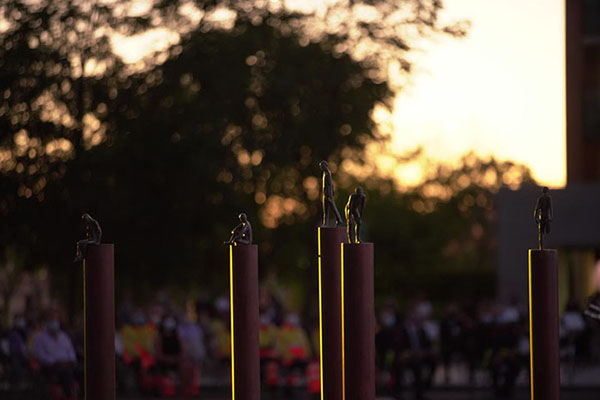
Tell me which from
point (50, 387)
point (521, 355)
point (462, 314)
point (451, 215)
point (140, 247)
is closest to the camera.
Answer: point (50, 387)

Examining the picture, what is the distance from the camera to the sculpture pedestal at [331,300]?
1700cm

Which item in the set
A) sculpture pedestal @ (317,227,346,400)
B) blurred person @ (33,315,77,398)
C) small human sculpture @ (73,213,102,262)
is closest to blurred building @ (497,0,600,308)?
blurred person @ (33,315,77,398)

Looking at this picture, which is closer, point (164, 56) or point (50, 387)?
point (50, 387)

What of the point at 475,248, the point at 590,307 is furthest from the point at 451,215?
the point at 590,307

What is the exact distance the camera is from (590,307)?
55.1 feet

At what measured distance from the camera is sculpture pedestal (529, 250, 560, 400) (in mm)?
16078

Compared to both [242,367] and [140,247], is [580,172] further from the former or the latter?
[242,367]

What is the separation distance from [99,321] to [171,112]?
14.4 m

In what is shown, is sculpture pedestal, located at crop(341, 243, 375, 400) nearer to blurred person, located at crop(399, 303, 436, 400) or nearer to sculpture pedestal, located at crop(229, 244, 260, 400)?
sculpture pedestal, located at crop(229, 244, 260, 400)

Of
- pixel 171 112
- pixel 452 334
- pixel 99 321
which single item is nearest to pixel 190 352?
pixel 452 334

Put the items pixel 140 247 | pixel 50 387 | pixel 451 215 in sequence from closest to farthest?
pixel 50 387 → pixel 140 247 → pixel 451 215

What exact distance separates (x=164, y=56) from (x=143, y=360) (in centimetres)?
809

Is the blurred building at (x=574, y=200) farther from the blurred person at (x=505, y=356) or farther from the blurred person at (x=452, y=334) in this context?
the blurred person at (x=505, y=356)

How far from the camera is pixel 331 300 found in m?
17.2
